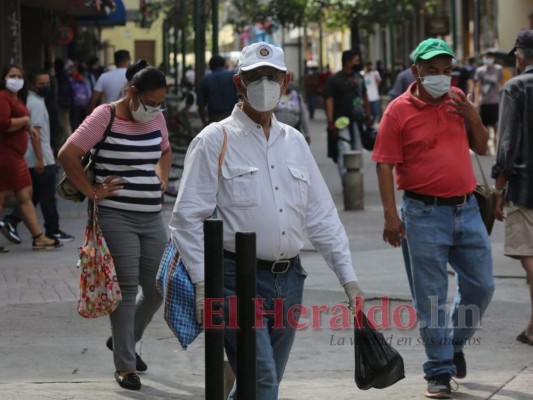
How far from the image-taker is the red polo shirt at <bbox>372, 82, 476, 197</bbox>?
705cm

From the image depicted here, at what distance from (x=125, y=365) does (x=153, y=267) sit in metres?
0.55

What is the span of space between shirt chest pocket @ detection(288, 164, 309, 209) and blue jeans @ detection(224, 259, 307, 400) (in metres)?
0.27

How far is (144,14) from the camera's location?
42000 mm

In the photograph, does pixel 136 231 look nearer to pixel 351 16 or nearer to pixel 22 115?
pixel 22 115

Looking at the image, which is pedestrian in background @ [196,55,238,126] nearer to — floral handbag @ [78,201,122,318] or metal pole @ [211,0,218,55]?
metal pole @ [211,0,218,55]

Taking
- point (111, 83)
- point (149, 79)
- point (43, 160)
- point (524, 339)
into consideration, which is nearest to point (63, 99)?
point (111, 83)

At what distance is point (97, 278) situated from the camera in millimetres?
7211

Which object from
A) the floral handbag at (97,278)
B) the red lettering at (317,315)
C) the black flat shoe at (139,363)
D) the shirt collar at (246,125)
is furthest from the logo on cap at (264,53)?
the red lettering at (317,315)

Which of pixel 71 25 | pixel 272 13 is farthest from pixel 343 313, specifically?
pixel 272 13

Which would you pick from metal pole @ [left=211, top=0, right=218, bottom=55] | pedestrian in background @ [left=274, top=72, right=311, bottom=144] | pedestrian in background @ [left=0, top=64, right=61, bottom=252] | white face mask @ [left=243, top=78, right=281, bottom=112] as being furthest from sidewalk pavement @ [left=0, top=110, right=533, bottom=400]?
metal pole @ [left=211, top=0, right=218, bottom=55]

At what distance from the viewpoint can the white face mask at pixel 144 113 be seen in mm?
7332

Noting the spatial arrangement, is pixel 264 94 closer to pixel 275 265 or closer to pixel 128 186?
pixel 275 265

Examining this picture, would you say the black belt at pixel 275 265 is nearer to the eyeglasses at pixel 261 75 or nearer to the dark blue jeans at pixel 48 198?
the eyeglasses at pixel 261 75

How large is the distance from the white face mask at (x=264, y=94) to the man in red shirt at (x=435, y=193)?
1.69 metres
